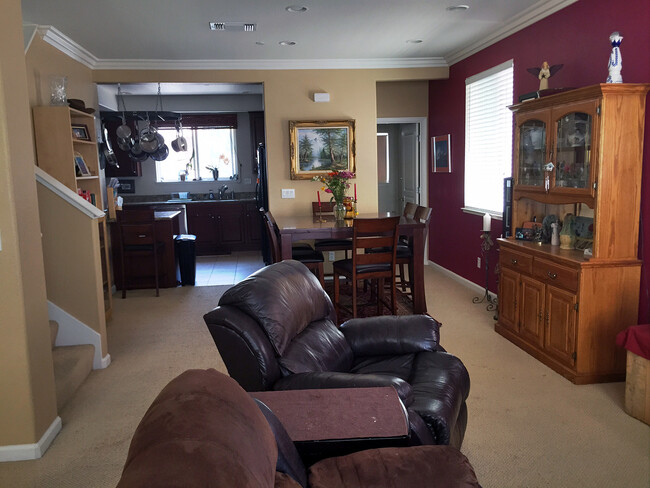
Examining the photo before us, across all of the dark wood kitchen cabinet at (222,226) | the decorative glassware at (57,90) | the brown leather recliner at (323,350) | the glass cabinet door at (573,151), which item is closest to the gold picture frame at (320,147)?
the decorative glassware at (57,90)

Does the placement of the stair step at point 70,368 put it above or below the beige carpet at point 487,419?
above

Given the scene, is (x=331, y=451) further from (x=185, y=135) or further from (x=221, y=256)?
(x=185, y=135)

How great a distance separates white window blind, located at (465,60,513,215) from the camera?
548cm

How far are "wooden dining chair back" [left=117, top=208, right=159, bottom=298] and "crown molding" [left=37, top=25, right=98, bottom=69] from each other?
170cm

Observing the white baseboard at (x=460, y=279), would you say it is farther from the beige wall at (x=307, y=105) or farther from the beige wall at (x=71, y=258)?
the beige wall at (x=71, y=258)

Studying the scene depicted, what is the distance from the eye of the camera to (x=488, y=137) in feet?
19.3

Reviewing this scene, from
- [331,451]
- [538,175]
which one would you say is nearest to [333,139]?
[538,175]

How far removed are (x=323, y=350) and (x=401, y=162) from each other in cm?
640

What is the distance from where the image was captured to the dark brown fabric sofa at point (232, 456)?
0.99 m

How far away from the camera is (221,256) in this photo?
938cm

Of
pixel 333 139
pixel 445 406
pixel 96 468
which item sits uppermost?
pixel 333 139

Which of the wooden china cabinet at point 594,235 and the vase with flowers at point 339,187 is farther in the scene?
the vase with flowers at point 339,187

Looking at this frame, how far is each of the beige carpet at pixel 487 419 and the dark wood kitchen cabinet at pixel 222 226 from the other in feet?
14.6

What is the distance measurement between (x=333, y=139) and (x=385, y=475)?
5.54 metres
